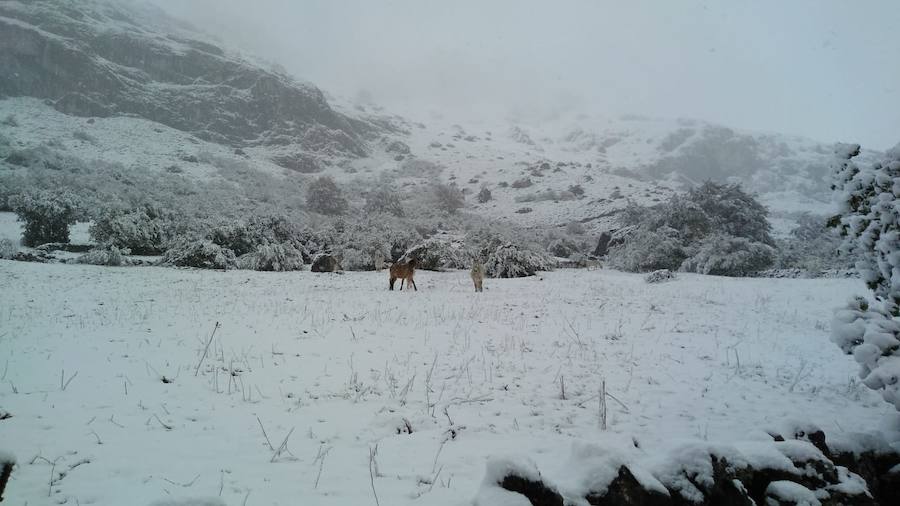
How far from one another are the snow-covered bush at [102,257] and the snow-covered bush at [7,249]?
209 centimetres

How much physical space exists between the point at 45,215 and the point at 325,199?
2593 cm

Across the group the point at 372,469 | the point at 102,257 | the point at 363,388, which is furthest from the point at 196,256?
the point at 372,469

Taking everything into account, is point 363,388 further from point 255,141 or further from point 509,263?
point 255,141

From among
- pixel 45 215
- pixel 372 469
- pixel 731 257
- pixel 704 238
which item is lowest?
pixel 372 469

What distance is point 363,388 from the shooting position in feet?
16.3

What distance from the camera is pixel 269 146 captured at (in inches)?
2586

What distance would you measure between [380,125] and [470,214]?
163ft

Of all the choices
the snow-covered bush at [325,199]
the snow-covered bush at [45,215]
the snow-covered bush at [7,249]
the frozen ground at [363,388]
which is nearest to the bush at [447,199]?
the snow-covered bush at [325,199]

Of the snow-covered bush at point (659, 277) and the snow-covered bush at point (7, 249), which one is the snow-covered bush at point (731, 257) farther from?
the snow-covered bush at point (7, 249)

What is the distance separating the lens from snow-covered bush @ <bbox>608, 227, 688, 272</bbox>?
808 inches

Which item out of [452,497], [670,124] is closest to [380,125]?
[670,124]

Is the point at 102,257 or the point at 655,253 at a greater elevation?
the point at 655,253

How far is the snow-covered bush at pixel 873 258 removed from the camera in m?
3.18

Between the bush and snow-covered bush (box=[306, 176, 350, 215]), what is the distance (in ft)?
35.6
